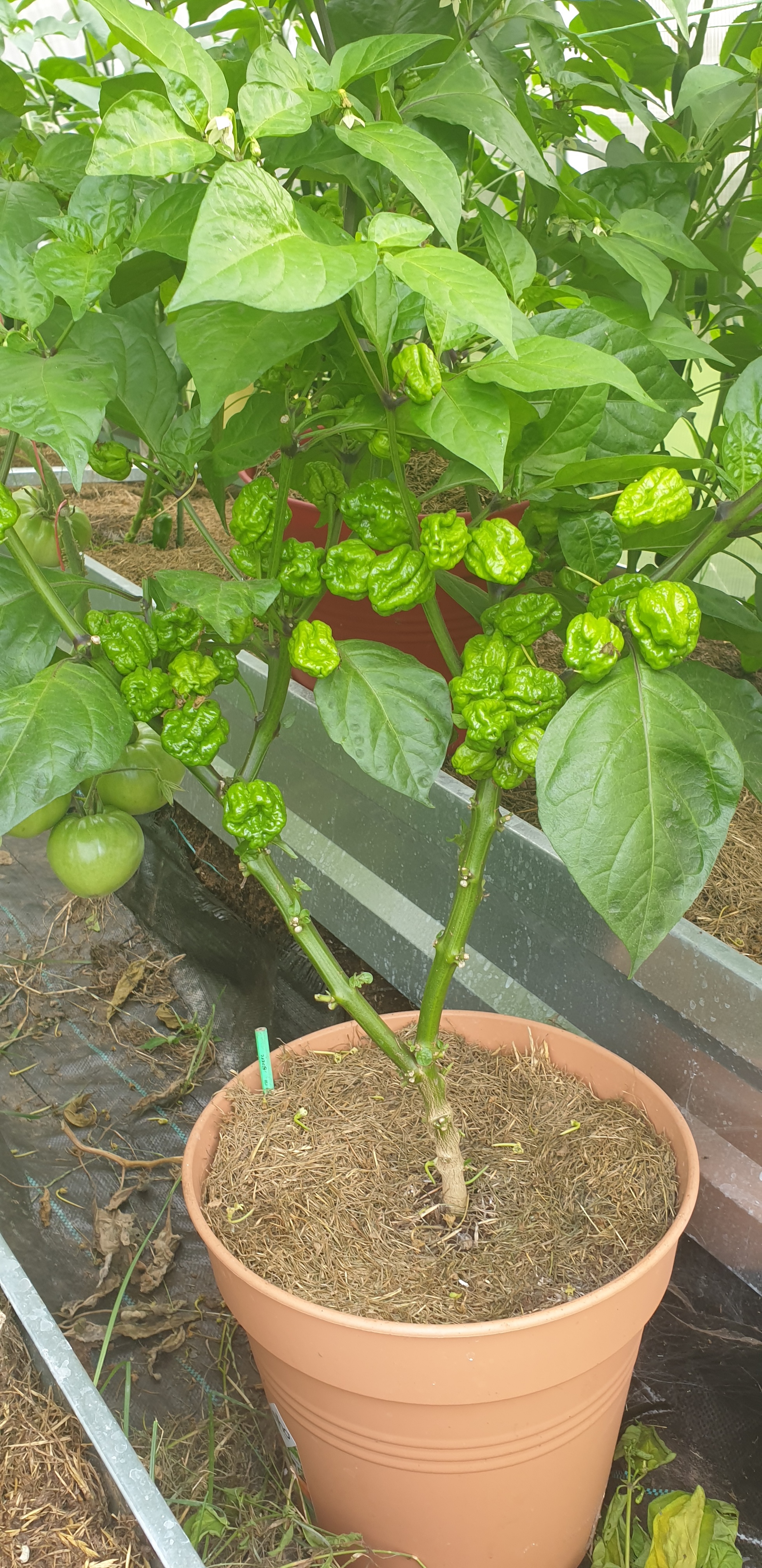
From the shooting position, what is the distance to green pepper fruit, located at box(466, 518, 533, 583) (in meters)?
0.64

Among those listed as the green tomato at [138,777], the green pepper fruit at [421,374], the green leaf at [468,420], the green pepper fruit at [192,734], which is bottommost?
the green tomato at [138,777]

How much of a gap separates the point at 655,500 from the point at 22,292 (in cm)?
36

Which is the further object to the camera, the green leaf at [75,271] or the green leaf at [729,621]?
the green leaf at [729,621]

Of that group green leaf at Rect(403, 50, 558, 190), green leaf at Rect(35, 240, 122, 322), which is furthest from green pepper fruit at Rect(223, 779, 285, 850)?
green leaf at Rect(403, 50, 558, 190)

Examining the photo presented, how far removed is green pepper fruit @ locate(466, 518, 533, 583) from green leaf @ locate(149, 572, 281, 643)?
0.13 meters

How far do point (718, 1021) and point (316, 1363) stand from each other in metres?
0.43

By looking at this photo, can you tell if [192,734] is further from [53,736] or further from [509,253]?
[509,253]

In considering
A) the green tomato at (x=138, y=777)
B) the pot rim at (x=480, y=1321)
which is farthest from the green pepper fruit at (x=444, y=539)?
the pot rim at (x=480, y=1321)

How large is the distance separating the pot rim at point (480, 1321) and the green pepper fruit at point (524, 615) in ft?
1.47

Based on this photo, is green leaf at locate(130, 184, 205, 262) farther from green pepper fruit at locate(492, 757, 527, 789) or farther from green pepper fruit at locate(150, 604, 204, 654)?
green pepper fruit at locate(492, 757, 527, 789)

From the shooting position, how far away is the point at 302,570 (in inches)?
28.4

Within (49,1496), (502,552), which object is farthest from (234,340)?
(49,1496)

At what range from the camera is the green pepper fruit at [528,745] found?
0.66m

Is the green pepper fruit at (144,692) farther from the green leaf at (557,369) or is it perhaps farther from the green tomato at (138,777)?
the green leaf at (557,369)
